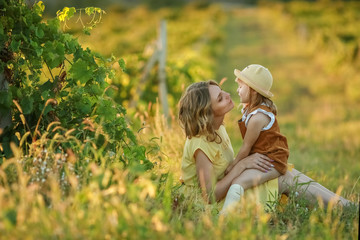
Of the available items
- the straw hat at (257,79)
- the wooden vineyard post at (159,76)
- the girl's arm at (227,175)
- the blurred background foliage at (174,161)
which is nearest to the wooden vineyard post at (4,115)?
the blurred background foliage at (174,161)

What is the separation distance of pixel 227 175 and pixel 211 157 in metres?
0.18

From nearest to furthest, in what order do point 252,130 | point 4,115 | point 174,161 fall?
point 4,115, point 252,130, point 174,161

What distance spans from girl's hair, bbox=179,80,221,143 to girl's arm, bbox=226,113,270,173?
24cm

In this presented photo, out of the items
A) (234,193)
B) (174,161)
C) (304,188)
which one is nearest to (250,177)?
(234,193)

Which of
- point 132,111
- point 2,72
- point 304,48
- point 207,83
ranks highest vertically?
point 2,72

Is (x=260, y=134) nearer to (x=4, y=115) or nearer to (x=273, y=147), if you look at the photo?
(x=273, y=147)

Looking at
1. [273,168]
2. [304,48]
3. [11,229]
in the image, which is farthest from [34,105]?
[304,48]

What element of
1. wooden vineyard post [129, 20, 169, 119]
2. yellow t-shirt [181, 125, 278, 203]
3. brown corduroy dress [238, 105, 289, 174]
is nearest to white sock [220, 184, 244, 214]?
yellow t-shirt [181, 125, 278, 203]

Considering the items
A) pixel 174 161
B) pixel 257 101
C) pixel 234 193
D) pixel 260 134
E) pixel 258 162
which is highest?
pixel 257 101

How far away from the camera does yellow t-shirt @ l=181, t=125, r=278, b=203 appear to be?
12.3 feet

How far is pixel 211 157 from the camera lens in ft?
12.3

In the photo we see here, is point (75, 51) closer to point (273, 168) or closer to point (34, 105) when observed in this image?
point (34, 105)

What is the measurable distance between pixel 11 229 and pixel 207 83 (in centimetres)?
204

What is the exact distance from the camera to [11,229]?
2213mm
